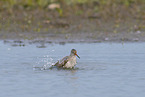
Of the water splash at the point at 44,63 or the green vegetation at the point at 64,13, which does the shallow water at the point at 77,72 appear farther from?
the green vegetation at the point at 64,13

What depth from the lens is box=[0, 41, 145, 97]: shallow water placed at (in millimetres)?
8586

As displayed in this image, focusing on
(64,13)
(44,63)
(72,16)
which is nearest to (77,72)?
(44,63)

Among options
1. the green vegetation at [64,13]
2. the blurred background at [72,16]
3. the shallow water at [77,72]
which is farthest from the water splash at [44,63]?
the green vegetation at [64,13]

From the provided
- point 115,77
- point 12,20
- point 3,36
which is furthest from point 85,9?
point 115,77

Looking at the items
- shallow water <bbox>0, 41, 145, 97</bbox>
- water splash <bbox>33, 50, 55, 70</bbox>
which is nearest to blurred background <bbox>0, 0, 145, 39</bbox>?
shallow water <bbox>0, 41, 145, 97</bbox>

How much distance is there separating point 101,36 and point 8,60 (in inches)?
220

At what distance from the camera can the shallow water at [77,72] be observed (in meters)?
8.59

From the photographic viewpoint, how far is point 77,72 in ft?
35.3

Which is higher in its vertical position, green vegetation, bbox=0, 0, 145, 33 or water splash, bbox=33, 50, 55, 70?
green vegetation, bbox=0, 0, 145, 33

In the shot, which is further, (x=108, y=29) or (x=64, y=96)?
(x=108, y=29)

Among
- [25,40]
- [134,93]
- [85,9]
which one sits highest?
[85,9]

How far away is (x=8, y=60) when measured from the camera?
12.4m

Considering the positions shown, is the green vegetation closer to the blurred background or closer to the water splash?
the blurred background

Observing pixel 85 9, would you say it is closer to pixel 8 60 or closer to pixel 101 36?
pixel 101 36
